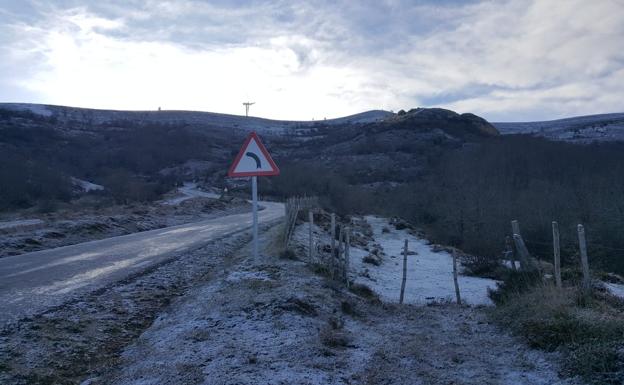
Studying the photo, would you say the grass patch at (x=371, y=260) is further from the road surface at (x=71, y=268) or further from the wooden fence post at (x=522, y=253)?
the wooden fence post at (x=522, y=253)

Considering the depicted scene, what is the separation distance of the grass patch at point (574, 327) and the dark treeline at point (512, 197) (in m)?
6.11

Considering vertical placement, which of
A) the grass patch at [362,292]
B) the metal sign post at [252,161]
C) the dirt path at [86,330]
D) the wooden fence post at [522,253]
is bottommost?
the grass patch at [362,292]

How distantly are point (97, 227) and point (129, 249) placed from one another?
23.1 ft

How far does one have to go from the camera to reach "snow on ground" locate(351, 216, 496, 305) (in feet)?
44.7

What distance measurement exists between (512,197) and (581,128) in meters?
81.0

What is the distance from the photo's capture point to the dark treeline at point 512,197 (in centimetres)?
2823

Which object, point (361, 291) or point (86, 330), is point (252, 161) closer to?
point (361, 291)

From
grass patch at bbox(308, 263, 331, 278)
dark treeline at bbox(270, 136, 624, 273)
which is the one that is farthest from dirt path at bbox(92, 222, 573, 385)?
dark treeline at bbox(270, 136, 624, 273)

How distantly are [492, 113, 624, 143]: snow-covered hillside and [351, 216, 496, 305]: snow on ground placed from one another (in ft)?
247

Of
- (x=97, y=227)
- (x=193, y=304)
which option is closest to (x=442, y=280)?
(x=193, y=304)

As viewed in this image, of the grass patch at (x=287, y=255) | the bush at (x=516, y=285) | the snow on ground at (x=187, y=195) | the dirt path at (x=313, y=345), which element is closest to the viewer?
the dirt path at (x=313, y=345)

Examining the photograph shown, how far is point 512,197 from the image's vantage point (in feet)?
137

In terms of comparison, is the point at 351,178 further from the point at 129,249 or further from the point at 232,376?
the point at 232,376

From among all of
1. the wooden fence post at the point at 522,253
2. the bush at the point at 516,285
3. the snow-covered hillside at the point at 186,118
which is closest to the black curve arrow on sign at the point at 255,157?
the wooden fence post at the point at 522,253
